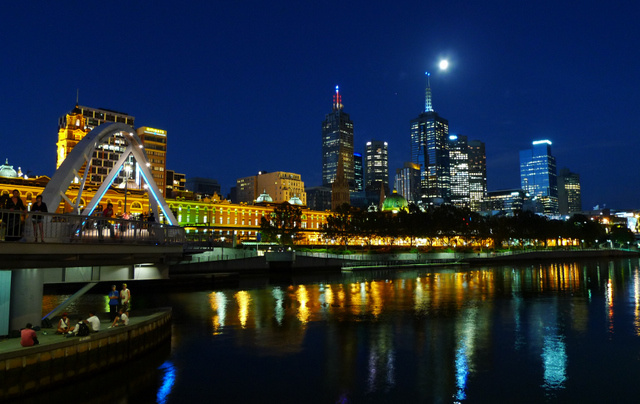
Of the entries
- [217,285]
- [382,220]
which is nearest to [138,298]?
[217,285]

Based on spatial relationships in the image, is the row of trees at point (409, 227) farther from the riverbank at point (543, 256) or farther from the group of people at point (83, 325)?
the group of people at point (83, 325)

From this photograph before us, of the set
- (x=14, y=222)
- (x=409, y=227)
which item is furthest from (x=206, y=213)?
(x=14, y=222)

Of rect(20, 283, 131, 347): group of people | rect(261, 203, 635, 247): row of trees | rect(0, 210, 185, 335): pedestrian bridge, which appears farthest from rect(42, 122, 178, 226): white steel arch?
rect(261, 203, 635, 247): row of trees

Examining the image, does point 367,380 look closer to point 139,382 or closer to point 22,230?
point 139,382

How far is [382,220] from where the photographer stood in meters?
143

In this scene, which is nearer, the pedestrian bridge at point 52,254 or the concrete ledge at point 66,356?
the concrete ledge at point 66,356

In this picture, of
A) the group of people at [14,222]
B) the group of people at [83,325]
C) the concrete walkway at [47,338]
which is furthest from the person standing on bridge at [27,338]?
the group of people at [14,222]

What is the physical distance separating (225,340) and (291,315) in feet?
33.9

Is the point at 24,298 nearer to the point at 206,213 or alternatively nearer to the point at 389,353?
the point at 389,353

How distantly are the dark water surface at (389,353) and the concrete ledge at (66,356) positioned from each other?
87 cm

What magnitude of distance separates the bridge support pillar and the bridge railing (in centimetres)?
241

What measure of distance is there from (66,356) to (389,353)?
1618 centimetres

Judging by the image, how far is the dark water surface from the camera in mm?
20797

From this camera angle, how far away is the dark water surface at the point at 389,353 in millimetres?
20797
